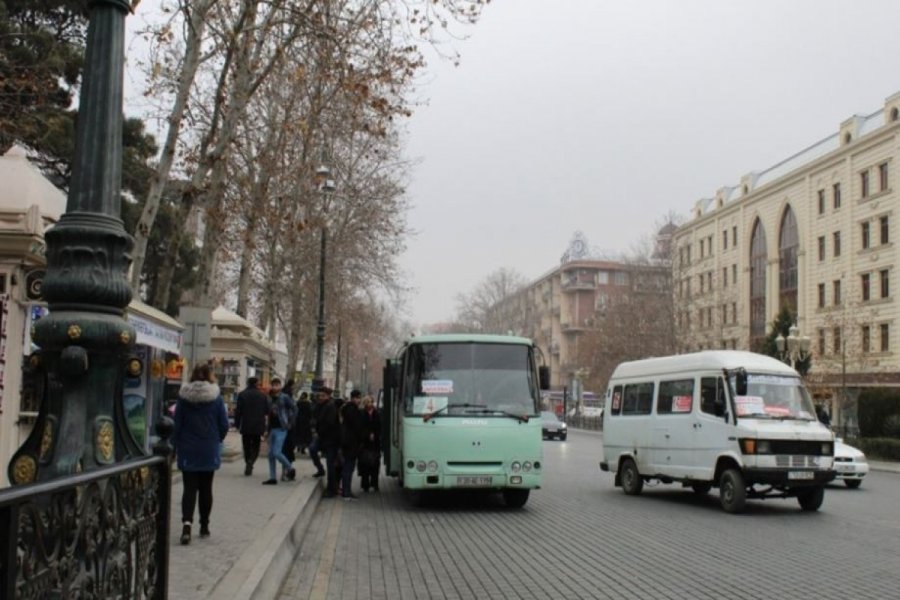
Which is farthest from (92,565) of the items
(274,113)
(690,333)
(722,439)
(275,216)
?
(690,333)

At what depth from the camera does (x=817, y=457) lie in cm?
1380

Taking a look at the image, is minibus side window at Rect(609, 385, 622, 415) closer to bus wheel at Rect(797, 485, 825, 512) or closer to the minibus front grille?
bus wheel at Rect(797, 485, 825, 512)

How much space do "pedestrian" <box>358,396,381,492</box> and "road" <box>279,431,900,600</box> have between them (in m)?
0.61

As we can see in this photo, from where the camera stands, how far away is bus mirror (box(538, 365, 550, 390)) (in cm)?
1473

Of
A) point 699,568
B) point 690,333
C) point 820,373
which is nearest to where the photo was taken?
point 699,568

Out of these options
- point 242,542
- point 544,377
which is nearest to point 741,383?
point 544,377

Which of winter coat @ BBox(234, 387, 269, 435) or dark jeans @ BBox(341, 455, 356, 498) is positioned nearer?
dark jeans @ BBox(341, 455, 356, 498)

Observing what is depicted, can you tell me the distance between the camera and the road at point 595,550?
26.5 ft

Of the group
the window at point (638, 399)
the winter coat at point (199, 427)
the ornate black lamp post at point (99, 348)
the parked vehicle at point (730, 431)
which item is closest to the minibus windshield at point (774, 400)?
the parked vehicle at point (730, 431)

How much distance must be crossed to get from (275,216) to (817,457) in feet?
52.3

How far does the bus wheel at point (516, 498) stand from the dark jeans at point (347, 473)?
276 centimetres

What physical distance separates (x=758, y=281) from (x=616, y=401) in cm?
5535

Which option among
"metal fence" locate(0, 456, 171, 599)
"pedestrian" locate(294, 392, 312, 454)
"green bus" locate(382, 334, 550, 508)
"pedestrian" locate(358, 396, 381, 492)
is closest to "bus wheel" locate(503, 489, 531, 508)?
"green bus" locate(382, 334, 550, 508)

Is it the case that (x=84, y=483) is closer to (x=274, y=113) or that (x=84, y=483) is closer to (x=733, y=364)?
(x=733, y=364)
